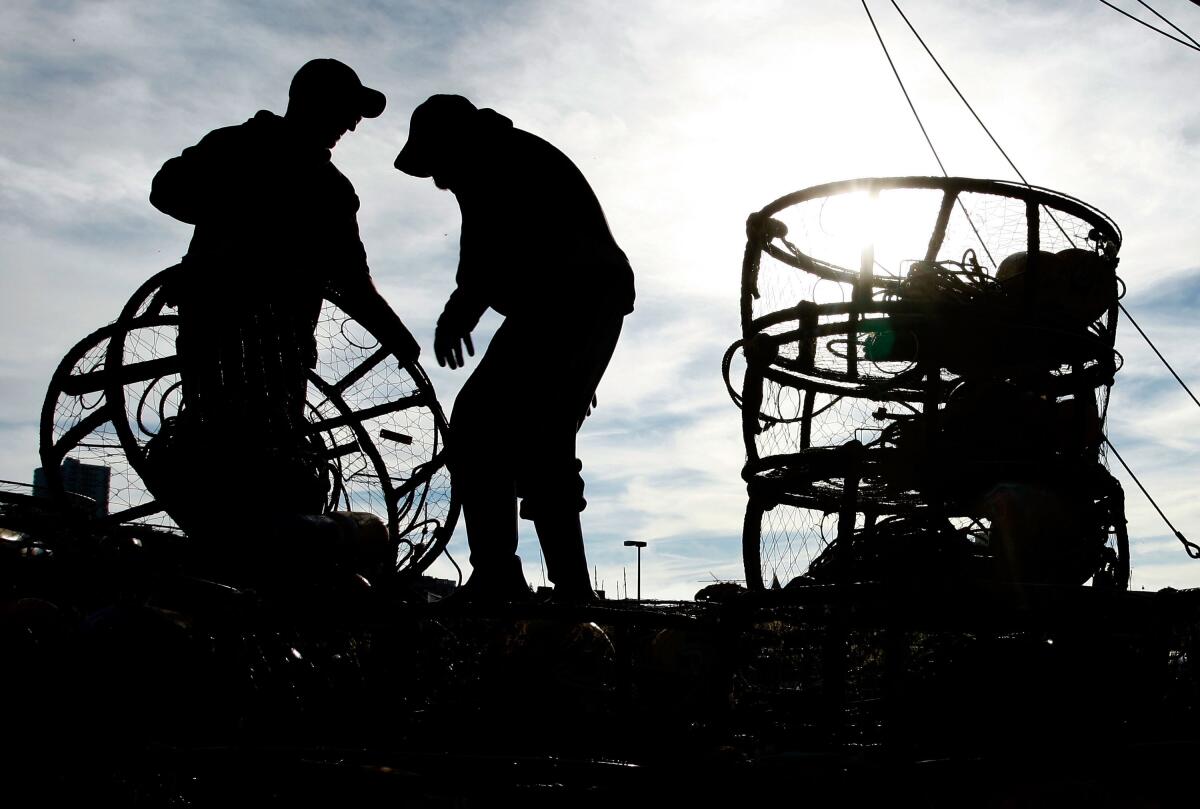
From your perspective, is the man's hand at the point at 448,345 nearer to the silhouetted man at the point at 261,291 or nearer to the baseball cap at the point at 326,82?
the silhouetted man at the point at 261,291

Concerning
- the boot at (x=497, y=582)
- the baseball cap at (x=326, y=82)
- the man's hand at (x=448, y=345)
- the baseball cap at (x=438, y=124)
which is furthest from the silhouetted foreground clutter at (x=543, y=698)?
the baseball cap at (x=326, y=82)

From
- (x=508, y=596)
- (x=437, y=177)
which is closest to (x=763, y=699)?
(x=508, y=596)

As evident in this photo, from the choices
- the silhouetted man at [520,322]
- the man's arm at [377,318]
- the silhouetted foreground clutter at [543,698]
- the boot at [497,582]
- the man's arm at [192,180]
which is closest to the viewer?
the silhouetted foreground clutter at [543,698]

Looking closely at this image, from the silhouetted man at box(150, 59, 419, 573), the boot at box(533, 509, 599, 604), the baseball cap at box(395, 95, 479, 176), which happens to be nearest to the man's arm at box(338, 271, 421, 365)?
the silhouetted man at box(150, 59, 419, 573)

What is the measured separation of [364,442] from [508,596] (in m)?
1.37

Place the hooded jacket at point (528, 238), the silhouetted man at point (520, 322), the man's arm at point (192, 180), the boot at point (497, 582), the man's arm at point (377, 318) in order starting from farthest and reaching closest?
the man's arm at point (377, 318)
the man's arm at point (192, 180)
the hooded jacket at point (528, 238)
the silhouetted man at point (520, 322)
the boot at point (497, 582)

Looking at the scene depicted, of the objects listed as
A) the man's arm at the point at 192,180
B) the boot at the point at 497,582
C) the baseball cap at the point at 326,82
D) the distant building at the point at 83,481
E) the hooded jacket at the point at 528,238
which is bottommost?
the boot at the point at 497,582

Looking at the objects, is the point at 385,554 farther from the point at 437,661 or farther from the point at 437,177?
the point at 437,177

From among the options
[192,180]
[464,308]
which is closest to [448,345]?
[464,308]

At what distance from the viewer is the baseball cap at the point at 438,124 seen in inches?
187

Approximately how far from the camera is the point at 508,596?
435 centimetres

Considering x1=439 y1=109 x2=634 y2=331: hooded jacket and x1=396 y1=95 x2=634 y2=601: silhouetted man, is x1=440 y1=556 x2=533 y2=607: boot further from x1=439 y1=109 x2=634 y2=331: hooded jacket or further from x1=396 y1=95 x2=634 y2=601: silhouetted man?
x1=439 y1=109 x2=634 y2=331: hooded jacket

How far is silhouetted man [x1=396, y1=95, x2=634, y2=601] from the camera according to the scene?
4.50 metres

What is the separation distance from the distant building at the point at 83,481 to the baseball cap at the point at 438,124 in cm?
197
